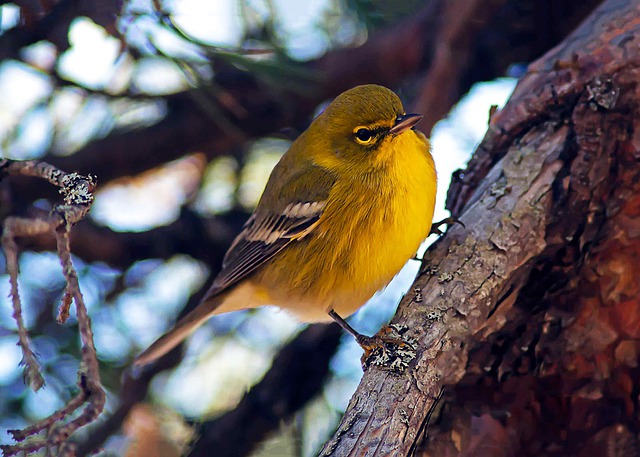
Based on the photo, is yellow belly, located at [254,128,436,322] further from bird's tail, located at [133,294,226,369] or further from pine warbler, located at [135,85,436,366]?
bird's tail, located at [133,294,226,369]

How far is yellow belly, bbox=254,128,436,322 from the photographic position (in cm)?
242

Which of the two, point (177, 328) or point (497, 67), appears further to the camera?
point (497, 67)

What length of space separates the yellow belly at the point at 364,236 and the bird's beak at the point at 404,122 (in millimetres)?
50

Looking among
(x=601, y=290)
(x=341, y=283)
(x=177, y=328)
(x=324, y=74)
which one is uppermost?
(x=324, y=74)

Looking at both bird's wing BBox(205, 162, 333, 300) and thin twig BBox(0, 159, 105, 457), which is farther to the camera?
bird's wing BBox(205, 162, 333, 300)

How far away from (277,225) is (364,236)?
463 millimetres

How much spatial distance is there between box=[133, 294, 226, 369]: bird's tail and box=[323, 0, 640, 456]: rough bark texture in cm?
97

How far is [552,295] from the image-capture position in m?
2.19

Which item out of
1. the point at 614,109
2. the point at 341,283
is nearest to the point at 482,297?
the point at 341,283

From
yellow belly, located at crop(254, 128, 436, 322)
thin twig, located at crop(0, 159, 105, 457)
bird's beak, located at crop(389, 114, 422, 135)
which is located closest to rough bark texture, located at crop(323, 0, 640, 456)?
yellow belly, located at crop(254, 128, 436, 322)

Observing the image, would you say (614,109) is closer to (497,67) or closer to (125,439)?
(497,67)

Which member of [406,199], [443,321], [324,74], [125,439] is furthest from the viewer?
[324,74]

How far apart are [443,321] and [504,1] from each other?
1610 mm

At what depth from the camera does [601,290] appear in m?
2.19
